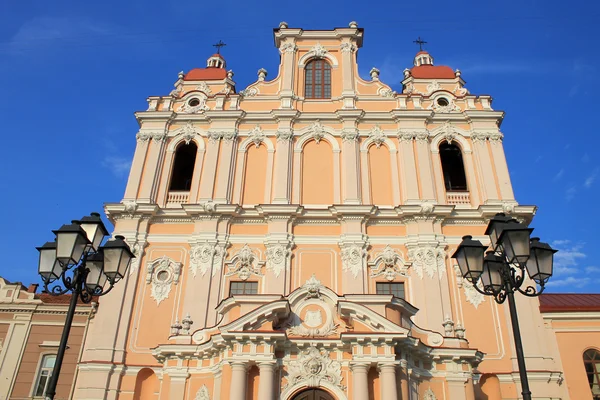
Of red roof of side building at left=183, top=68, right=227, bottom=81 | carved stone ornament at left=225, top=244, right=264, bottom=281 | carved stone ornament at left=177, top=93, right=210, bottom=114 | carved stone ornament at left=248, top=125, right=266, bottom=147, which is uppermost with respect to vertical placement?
red roof of side building at left=183, top=68, right=227, bottom=81

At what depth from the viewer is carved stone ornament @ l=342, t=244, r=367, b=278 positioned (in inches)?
854

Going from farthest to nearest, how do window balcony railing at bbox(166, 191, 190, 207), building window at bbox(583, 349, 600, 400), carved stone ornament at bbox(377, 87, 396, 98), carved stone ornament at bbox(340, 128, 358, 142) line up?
carved stone ornament at bbox(377, 87, 396, 98) → carved stone ornament at bbox(340, 128, 358, 142) → window balcony railing at bbox(166, 191, 190, 207) → building window at bbox(583, 349, 600, 400)

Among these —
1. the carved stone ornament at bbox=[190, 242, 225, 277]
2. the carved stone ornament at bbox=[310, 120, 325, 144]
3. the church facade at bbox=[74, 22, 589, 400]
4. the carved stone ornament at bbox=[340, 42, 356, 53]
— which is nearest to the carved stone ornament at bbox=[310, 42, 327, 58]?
the church facade at bbox=[74, 22, 589, 400]

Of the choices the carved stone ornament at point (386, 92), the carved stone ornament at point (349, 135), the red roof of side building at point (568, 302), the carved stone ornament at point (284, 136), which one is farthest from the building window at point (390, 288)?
the carved stone ornament at point (386, 92)

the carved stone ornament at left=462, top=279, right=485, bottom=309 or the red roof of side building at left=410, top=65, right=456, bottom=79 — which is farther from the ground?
the red roof of side building at left=410, top=65, right=456, bottom=79

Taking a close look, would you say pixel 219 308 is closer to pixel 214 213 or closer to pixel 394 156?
pixel 214 213

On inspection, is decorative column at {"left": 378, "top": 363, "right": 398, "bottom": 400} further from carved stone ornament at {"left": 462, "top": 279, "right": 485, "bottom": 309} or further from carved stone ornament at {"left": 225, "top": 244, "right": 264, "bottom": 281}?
carved stone ornament at {"left": 225, "top": 244, "right": 264, "bottom": 281}

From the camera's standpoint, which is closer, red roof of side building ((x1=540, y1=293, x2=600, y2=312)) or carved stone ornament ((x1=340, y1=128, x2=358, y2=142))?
red roof of side building ((x1=540, y1=293, x2=600, y2=312))

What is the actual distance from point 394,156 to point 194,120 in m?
10.1

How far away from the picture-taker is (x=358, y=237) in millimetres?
22375

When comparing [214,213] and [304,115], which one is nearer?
[214,213]

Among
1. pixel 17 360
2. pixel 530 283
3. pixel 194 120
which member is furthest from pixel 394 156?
pixel 17 360

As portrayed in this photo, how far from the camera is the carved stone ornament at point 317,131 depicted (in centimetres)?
2559

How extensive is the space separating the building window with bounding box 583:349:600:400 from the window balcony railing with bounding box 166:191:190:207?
18313mm
